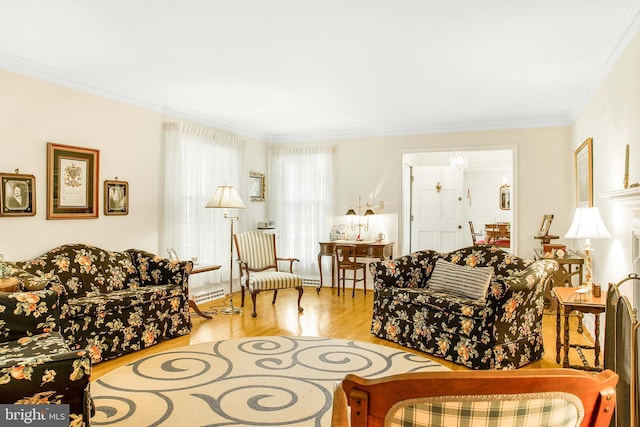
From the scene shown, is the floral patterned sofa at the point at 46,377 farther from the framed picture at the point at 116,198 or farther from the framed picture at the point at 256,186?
the framed picture at the point at 256,186

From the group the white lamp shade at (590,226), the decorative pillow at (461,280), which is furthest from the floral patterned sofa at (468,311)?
the white lamp shade at (590,226)

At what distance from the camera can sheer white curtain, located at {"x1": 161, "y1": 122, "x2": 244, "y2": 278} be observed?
5.57 metres

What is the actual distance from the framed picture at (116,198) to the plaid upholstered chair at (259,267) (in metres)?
1.35

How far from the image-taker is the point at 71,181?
177 inches

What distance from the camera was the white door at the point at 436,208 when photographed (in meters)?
8.45

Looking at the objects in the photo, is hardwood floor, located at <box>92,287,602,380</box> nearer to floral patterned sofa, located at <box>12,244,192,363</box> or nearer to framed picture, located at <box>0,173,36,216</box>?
floral patterned sofa, located at <box>12,244,192,363</box>

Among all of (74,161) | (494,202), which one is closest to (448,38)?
(74,161)

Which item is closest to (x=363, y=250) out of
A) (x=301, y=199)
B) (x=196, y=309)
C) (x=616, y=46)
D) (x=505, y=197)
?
(x=301, y=199)

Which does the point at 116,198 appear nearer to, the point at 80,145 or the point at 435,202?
the point at 80,145

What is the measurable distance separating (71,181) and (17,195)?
1.84 ft

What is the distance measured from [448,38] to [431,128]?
3421 millimetres

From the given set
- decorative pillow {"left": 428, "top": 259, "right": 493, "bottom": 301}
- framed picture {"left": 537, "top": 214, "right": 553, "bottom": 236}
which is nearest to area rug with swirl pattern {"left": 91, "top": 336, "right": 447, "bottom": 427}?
decorative pillow {"left": 428, "top": 259, "right": 493, "bottom": 301}

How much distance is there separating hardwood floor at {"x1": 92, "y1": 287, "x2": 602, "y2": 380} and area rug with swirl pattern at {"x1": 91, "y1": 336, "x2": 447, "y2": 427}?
19cm

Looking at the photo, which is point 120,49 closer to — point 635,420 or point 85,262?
point 85,262
